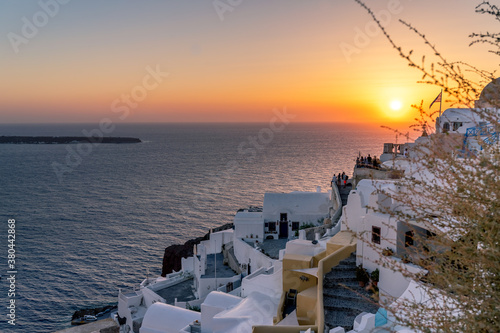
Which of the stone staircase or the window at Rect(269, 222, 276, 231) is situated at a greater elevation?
the stone staircase

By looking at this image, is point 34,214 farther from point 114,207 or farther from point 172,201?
point 172,201

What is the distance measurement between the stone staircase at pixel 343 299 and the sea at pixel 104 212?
22541 mm

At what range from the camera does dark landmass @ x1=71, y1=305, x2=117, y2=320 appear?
2892 centimetres

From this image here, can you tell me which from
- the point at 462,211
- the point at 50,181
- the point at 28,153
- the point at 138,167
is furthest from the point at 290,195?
the point at 28,153

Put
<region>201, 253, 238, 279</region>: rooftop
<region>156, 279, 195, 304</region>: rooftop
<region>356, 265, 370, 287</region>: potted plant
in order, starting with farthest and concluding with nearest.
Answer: <region>201, 253, 238, 279</region>: rooftop
<region>156, 279, 195, 304</region>: rooftop
<region>356, 265, 370, 287</region>: potted plant

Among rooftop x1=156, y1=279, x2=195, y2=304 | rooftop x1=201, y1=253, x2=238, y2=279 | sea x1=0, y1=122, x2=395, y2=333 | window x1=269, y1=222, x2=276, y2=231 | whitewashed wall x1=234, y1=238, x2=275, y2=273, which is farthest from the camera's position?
sea x1=0, y1=122, x2=395, y2=333

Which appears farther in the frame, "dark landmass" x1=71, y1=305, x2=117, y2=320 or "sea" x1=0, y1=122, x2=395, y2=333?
"sea" x1=0, y1=122, x2=395, y2=333

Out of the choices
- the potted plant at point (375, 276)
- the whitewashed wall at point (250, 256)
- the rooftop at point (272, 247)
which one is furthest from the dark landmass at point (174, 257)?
the potted plant at point (375, 276)

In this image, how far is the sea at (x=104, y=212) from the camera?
33469mm

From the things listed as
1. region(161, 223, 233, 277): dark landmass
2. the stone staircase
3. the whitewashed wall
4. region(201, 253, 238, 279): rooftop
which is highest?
the stone staircase

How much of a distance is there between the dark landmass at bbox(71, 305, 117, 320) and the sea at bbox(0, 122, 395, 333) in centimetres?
89

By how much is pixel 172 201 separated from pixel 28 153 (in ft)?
288

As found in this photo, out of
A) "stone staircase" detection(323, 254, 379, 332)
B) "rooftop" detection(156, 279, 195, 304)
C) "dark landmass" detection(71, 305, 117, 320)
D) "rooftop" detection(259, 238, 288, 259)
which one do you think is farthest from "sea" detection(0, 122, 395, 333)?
"stone staircase" detection(323, 254, 379, 332)

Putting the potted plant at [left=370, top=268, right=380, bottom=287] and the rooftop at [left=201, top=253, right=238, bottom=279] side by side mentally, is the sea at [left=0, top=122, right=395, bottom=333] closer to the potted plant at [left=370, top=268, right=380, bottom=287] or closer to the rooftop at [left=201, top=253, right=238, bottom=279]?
the rooftop at [left=201, top=253, right=238, bottom=279]
